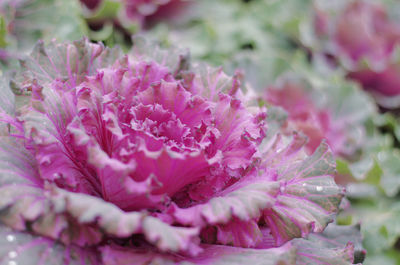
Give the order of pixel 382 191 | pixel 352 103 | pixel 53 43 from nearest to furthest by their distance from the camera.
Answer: pixel 53 43 → pixel 382 191 → pixel 352 103

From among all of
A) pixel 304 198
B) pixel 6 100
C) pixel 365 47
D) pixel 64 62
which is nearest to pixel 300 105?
pixel 365 47

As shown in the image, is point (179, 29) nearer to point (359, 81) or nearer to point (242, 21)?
point (242, 21)

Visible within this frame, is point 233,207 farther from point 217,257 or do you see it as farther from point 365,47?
point 365,47

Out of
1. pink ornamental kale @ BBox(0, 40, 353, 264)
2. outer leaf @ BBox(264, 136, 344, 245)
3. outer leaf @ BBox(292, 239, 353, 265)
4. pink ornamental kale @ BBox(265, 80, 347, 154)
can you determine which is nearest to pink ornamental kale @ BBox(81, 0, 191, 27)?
pink ornamental kale @ BBox(265, 80, 347, 154)

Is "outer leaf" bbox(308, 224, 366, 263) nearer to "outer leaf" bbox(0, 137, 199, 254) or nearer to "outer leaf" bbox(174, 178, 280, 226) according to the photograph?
"outer leaf" bbox(174, 178, 280, 226)

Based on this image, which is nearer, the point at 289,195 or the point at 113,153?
the point at 113,153

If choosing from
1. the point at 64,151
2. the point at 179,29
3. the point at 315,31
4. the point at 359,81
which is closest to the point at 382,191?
the point at 359,81
